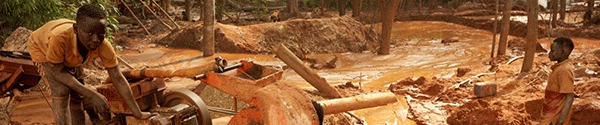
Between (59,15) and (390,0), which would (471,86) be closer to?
(390,0)

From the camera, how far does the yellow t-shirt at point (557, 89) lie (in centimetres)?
404

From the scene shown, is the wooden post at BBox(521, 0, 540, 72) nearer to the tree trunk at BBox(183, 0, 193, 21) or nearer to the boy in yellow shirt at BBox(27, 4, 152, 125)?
the boy in yellow shirt at BBox(27, 4, 152, 125)

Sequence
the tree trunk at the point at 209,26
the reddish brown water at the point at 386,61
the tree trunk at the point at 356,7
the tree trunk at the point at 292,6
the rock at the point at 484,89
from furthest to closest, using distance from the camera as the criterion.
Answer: the tree trunk at the point at 292,6, the tree trunk at the point at 356,7, the tree trunk at the point at 209,26, the reddish brown water at the point at 386,61, the rock at the point at 484,89

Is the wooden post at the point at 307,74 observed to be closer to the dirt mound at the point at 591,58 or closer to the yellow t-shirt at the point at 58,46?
the yellow t-shirt at the point at 58,46

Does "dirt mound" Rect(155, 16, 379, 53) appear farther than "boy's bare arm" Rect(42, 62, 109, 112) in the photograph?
Yes

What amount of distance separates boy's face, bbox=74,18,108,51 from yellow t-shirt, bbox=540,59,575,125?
3791 millimetres

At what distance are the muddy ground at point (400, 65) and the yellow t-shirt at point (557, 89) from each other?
169 centimetres

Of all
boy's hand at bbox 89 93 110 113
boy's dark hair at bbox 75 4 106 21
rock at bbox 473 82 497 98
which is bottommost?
rock at bbox 473 82 497 98

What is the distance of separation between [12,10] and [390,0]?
27.6 ft

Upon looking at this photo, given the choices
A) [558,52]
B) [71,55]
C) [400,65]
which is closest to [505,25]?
[400,65]

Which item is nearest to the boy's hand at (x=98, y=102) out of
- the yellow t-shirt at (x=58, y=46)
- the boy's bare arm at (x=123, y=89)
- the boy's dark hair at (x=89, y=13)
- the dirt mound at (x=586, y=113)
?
the boy's bare arm at (x=123, y=89)

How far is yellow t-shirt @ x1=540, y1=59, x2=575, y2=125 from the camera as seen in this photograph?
4.04 m

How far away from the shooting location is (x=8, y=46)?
7523 millimetres

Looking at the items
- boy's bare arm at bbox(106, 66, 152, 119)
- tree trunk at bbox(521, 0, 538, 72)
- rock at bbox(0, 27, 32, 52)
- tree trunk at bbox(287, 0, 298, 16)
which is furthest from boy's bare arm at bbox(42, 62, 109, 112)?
tree trunk at bbox(287, 0, 298, 16)
